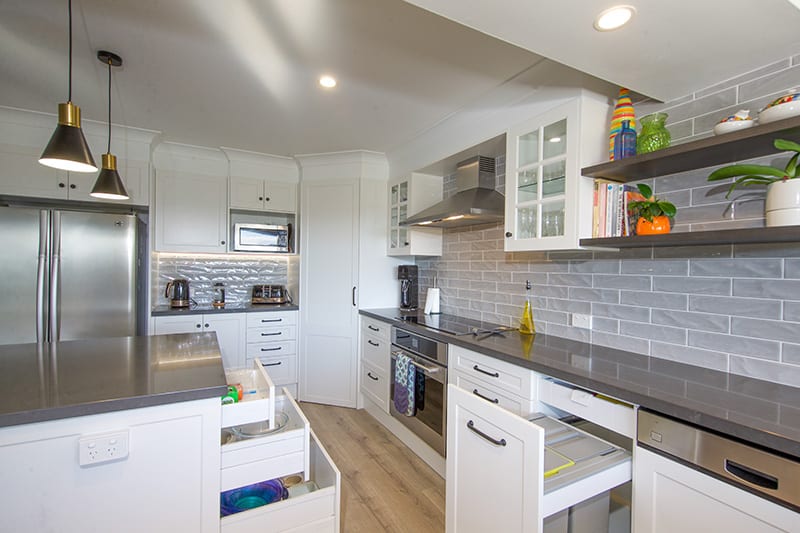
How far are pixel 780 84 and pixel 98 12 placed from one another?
2754mm

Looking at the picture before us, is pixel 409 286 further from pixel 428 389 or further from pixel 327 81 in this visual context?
pixel 327 81

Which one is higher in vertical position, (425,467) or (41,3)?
(41,3)

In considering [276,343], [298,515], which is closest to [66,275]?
[276,343]

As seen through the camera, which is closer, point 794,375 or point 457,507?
point 794,375

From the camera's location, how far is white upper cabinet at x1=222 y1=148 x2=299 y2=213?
3.58 m

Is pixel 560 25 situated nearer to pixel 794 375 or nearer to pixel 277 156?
pixel 794 375

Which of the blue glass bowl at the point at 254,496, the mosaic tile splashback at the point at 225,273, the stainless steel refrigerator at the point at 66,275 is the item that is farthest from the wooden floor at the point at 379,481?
the stainless steel refrigerator at the point at 66,275

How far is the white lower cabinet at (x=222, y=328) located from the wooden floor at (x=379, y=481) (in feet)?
3.14

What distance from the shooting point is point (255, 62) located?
194 cm

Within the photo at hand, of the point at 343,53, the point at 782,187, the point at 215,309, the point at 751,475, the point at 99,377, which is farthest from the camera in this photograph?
the point at 215,309

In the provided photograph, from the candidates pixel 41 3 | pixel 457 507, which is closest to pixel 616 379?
pixel 457 507

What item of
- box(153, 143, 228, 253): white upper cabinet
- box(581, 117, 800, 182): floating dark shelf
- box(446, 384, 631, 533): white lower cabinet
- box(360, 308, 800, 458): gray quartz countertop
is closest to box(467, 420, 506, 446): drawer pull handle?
box(446, 384, 631, 533): white lower cabinet

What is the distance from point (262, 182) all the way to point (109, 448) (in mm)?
3004

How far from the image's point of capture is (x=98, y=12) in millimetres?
1578
